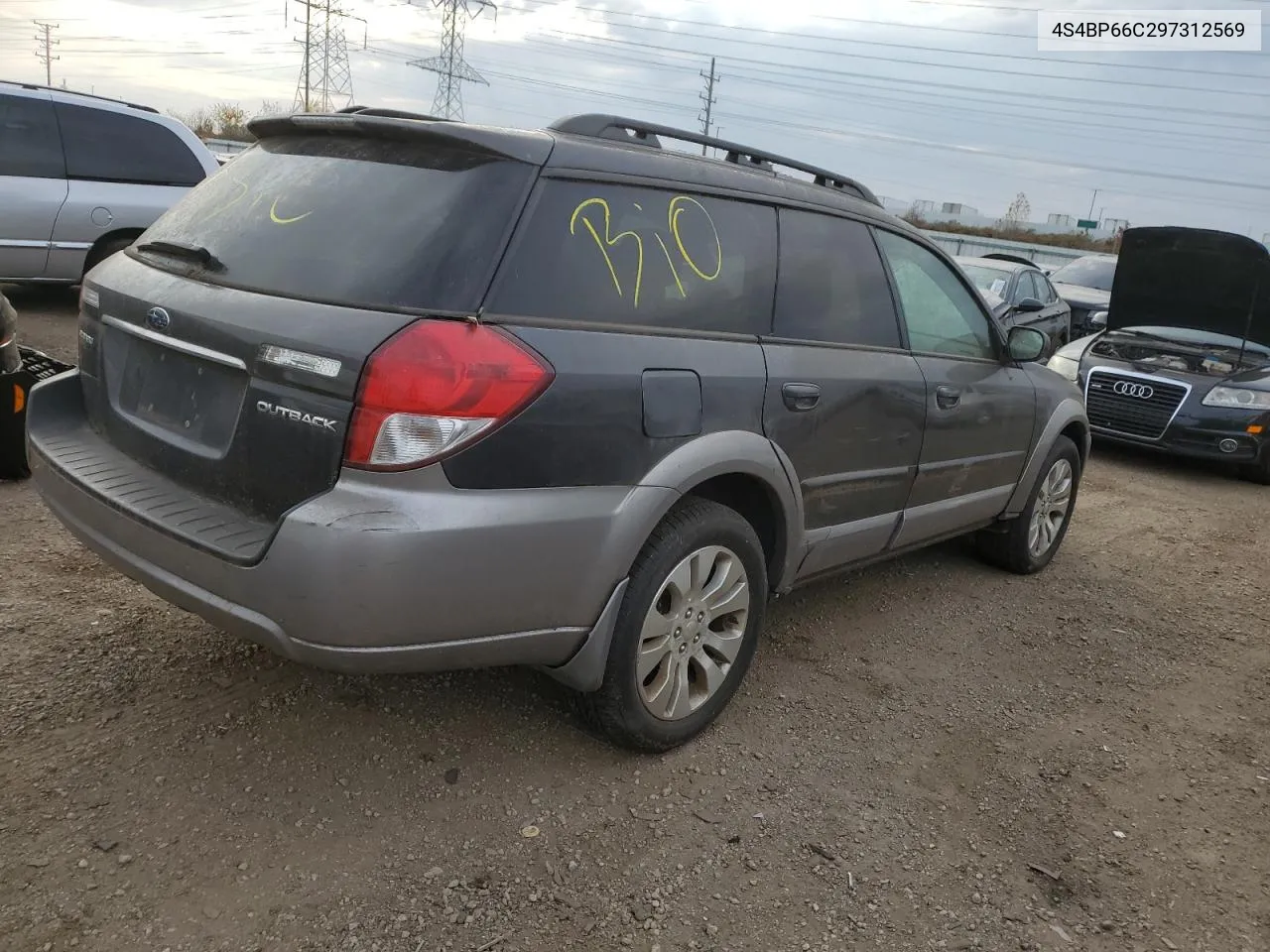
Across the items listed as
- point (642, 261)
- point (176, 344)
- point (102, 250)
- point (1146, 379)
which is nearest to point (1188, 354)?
point (1146, 379)

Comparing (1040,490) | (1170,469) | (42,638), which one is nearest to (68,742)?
(42,638)

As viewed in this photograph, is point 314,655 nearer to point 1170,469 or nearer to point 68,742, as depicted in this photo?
point 68,742

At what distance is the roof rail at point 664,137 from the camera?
284cm

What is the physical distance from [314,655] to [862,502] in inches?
81.9

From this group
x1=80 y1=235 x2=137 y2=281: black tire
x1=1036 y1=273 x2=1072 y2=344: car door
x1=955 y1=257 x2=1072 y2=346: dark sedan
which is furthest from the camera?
x1=1036 y1=273 x2=1072 y2=344: car door

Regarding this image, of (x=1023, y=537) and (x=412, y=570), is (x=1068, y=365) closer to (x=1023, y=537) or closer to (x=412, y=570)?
(x=1023, y=537)

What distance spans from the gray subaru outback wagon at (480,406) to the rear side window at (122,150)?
6.37 metres

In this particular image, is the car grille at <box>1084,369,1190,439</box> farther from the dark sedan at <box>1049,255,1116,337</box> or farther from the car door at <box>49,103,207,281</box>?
the car door at <box>49,103,207,281</box>

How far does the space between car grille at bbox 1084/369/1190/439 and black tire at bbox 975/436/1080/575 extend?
3.24m

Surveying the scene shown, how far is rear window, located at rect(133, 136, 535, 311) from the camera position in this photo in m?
2.35

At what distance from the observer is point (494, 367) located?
228cm

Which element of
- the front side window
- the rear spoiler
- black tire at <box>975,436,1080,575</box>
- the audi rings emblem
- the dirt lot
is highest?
the rear spoiler

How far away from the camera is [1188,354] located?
847cm

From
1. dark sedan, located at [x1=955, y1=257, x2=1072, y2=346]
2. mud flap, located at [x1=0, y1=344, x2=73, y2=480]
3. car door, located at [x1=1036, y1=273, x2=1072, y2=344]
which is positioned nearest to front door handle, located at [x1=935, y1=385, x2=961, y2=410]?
mud flap, located at [x1=0, y1=344, x2=73, y2=480]
